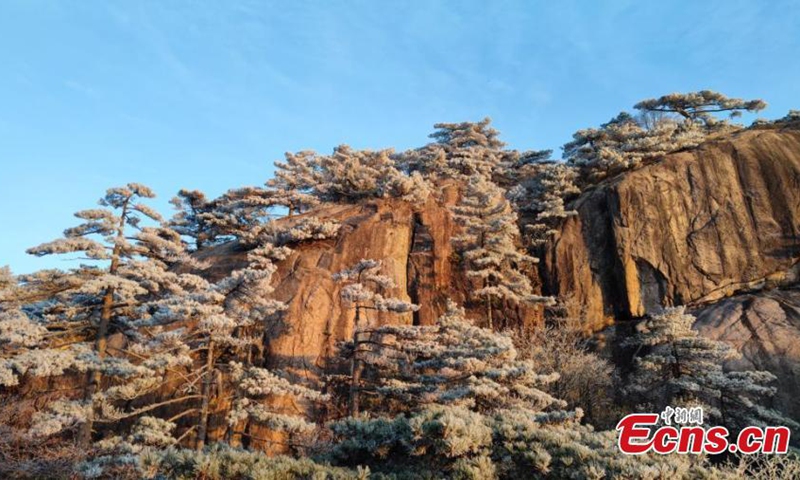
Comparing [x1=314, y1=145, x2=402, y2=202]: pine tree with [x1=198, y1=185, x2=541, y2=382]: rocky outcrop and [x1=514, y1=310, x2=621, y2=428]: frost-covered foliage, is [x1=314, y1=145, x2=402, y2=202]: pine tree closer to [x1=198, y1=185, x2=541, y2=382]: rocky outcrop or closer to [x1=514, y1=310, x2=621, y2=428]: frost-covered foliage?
[x1=198, y1=185, x2=541, y2=382]: rocky outcrop

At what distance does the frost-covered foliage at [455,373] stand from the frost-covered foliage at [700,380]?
19.5 feet

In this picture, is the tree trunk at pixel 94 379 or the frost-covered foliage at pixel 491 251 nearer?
the tree trunk at pixel 94 379

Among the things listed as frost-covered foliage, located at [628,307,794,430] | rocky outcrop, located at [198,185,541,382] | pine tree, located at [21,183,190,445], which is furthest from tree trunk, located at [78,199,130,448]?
frost-covered foliage, located at [628,307,794,430]

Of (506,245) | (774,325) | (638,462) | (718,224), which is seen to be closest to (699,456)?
(638,462)

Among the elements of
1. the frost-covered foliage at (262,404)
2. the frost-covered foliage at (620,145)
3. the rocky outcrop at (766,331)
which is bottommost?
the frost-covered foliage at (262,404)

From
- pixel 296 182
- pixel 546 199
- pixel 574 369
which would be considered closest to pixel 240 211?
pixel 296 182

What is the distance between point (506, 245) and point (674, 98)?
21.5 m

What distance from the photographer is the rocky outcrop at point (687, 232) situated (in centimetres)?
2667

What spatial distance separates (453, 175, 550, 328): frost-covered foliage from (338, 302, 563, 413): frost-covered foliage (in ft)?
25.8

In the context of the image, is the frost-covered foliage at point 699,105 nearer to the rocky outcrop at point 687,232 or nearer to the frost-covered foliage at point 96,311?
the rocky outcrop at point 687,232

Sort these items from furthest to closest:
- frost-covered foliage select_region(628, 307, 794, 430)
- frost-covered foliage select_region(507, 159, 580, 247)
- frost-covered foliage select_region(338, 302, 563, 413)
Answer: frost-covered foliage select_region(507, 159, 580, 247), frost-covered foliage select_region(628, 307, 794, 430), frost-covered foliage select_region(338, 302, 563, 413)

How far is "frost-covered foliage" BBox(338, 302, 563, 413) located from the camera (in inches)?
596

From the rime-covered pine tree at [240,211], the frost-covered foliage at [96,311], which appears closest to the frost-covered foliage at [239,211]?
the rime-covered pine tree at [240,211]

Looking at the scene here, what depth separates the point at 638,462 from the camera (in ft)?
23.3
